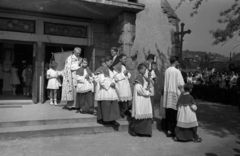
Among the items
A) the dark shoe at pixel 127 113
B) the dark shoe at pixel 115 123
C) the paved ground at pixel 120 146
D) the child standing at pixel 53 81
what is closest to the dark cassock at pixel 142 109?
the paved ground at pixel 120 146

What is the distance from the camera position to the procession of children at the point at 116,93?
537cm

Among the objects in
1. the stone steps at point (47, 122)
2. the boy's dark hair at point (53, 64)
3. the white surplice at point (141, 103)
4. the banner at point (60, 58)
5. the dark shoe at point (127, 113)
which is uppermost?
the banner at point (60, 58)

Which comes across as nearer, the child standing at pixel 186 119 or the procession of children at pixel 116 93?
the child standing at pixel 186 119

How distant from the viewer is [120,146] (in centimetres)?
470

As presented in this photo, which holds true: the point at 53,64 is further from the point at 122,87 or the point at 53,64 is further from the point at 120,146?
the point at 120,146

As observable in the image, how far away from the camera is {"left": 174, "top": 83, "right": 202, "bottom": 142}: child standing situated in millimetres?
5090

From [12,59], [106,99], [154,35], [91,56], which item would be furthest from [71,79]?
[12,59]

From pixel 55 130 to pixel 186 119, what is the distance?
3221 millimetres

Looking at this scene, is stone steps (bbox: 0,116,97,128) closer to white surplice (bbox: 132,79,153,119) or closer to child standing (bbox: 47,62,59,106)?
white surplice (bbox: 132,79,153,119)

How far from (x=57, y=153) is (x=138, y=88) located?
2.40 meters

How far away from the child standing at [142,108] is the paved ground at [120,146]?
0.24 meters

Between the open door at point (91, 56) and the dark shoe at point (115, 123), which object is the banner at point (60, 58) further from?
the dark shoe at point (115, 123)

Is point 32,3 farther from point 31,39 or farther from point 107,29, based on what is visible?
point 107,29

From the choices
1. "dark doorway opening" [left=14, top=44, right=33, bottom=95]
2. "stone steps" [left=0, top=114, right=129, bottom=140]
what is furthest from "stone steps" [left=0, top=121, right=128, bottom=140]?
"dark doorway opening" [left=14, top=44, right=33, bottom=95]
